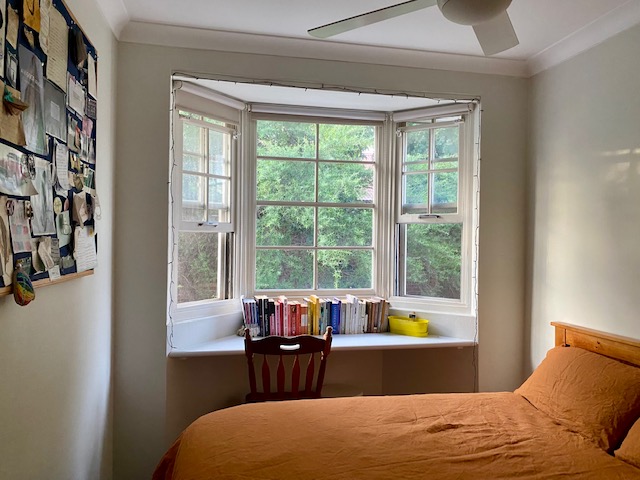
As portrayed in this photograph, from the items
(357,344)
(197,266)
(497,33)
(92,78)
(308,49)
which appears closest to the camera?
(497,33)

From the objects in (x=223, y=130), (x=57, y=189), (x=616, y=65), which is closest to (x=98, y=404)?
(x=57, y=189)

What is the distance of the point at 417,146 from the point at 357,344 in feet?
4.54

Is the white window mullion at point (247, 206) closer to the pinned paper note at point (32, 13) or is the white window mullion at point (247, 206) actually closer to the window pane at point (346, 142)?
the window pane at point (346, 142)

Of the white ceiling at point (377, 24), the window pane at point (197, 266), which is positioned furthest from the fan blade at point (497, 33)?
the window pane at point (197, 266)

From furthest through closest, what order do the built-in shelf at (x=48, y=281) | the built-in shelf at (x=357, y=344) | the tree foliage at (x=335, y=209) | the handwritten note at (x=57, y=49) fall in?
the tree foliage at (x=335, y=209) → the built-in shelf at (x=357, y=344) → the handwritten note at (x=57, y=49) → the built-in shelf at (x=48, y=281)

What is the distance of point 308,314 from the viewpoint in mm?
2912

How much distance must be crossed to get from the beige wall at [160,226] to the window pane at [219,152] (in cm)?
42

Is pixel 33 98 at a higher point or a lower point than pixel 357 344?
higher

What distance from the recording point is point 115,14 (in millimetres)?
2199

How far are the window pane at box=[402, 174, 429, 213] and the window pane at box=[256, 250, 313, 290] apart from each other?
744 millimetres

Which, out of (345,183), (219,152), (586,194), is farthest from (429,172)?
(219,152)

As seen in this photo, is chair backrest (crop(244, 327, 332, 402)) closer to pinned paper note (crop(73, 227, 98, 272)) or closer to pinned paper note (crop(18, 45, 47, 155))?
pinned paper note (crop(73, 227, 98, 272))

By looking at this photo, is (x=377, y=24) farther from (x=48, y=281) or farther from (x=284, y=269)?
(x=48, y=281)

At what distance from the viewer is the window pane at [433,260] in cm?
303
